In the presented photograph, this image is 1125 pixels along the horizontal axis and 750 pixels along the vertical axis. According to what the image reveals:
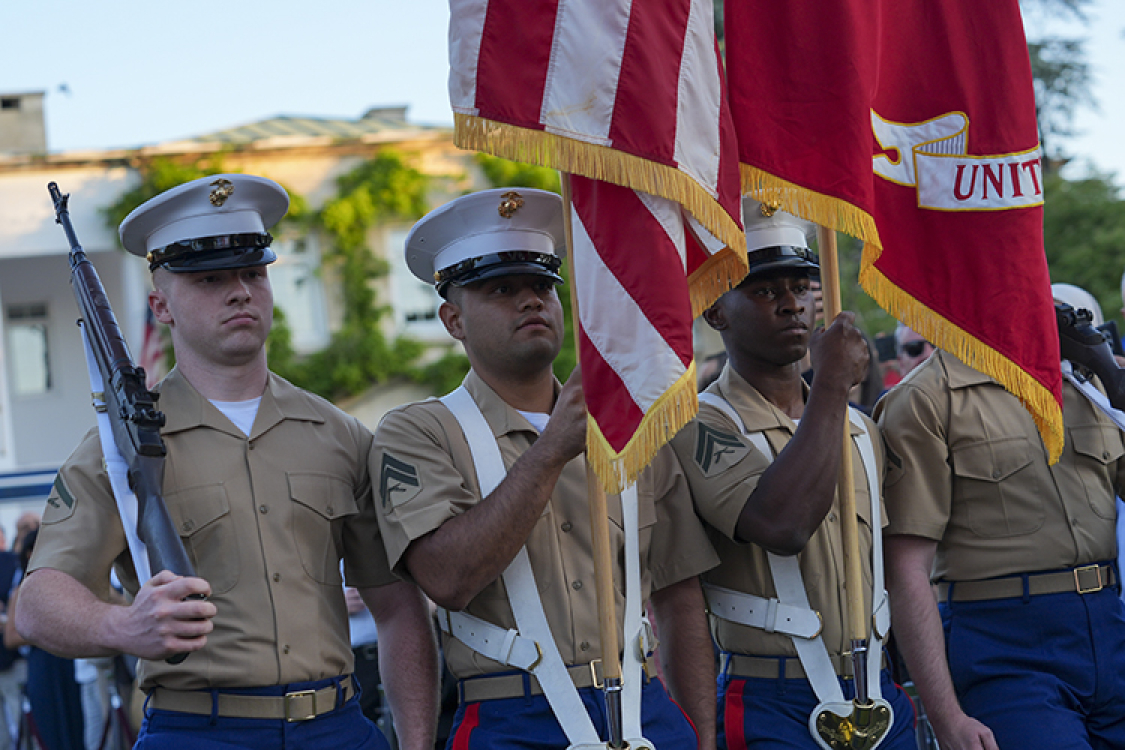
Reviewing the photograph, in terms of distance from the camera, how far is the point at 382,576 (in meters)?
3.51

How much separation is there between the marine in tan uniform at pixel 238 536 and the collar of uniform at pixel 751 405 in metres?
1.20

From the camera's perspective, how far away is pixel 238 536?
10.5 ft

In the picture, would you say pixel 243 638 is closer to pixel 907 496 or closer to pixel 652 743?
pixel 652 743

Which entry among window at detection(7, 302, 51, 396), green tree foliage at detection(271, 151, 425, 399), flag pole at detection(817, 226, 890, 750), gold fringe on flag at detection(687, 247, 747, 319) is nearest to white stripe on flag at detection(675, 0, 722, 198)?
gold fringe on flag at detection(687, 247, 747, 319)

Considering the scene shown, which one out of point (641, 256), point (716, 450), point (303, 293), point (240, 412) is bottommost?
point (716, 450)

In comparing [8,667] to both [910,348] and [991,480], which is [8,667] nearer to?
[910,348]

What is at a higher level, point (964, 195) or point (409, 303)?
point (409, 303)

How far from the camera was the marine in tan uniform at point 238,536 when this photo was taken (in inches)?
120

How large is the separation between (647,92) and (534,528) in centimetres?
124

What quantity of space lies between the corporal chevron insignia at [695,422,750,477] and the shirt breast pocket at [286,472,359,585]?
1.10 metres

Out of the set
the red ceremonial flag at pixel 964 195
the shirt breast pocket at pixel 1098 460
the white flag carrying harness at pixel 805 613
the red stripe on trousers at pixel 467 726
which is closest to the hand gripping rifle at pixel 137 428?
the red stripe on trousers at pixel 467 726

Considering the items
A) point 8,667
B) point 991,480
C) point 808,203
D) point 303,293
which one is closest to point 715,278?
point 808,203

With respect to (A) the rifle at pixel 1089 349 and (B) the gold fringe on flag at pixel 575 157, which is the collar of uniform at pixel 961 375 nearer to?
(A) the rifle at pixel 1089 349

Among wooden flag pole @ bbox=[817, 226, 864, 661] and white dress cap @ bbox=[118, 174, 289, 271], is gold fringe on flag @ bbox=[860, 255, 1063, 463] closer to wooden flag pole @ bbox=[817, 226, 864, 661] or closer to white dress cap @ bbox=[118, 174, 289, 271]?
wooden flag pole @ bbox=[817, 226, 864, 661]
